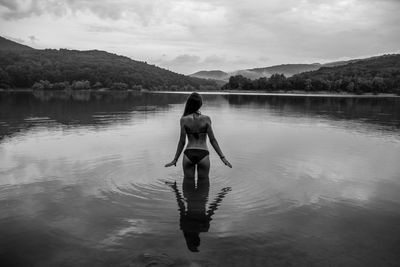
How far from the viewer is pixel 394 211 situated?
9.45 meters

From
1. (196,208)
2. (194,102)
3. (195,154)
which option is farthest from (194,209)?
(194,102)

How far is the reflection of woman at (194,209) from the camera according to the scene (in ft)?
24.9

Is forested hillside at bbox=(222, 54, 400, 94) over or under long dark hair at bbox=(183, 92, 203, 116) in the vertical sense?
over

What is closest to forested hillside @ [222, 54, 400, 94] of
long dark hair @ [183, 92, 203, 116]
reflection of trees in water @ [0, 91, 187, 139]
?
reflection of trees in water @ [0, 91, 187, 139]

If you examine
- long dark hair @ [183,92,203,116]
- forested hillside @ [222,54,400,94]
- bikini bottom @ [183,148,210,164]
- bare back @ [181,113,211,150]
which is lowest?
bikini bottom @ [183,148,210,164]

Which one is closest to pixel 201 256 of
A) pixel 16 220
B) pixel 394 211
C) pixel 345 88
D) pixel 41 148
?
pixel 16 220

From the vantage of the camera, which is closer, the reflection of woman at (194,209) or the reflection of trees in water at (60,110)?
the reflection of woman at (194,209)

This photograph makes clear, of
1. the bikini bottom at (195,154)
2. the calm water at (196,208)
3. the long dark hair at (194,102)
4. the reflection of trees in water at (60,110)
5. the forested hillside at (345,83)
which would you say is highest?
the forested hillside at (345,83)

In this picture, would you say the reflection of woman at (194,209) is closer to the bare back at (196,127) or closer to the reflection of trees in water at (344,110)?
the bare back at (196,127)

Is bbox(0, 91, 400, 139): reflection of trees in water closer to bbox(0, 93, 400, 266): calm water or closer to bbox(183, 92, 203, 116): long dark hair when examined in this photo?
bbox(0, 93, 400, 266): calm water

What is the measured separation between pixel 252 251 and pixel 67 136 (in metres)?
17.2

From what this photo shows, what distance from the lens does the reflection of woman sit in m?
7.60

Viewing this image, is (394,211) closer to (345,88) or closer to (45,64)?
(345,88)

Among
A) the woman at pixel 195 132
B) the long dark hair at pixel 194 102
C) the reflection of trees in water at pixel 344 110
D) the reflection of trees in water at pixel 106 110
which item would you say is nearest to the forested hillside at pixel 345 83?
the reflection of trees in water at pixel 344 110
